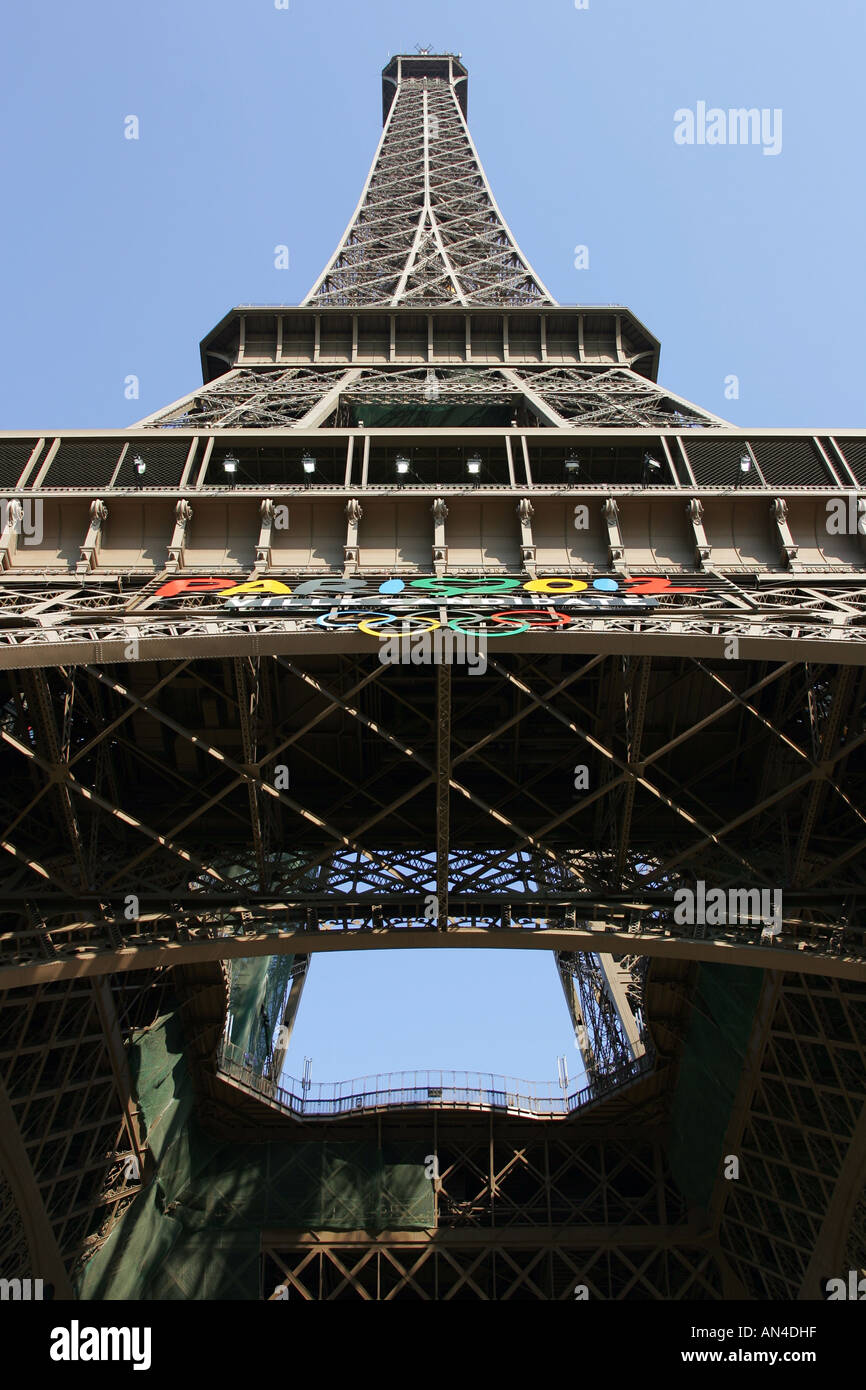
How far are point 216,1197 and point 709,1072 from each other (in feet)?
49.1

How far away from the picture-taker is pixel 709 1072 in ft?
94.4

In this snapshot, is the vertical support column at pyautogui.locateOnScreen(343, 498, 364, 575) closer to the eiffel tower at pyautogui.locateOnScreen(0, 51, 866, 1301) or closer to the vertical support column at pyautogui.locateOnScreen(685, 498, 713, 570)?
the eiffel tower at pyautogui.locateOnScreen(0, 51, 866, 1301)

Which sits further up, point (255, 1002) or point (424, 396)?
point (424, 396)

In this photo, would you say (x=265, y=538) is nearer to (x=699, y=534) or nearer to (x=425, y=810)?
(x=425, y=810)

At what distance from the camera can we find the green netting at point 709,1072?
26359 mm

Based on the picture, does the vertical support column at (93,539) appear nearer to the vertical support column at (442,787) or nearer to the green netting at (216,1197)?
the vertical support column at (442,787)

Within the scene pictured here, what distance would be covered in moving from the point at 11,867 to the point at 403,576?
856 centimetres

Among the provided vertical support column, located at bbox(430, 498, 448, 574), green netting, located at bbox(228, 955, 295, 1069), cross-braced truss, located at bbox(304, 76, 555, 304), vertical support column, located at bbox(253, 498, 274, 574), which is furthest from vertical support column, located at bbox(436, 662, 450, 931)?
cross-braced truss, located at bbox(304, 76, 555, 304)

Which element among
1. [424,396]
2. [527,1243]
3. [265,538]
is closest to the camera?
[265,538]

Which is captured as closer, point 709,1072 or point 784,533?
point 784,533

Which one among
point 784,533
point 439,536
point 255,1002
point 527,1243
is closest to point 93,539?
point 439,536

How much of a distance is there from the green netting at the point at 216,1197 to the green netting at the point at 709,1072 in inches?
306

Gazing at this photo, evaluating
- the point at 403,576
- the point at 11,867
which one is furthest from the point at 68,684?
the point at 403,576

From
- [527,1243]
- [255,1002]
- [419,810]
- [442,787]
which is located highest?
[442,787]
